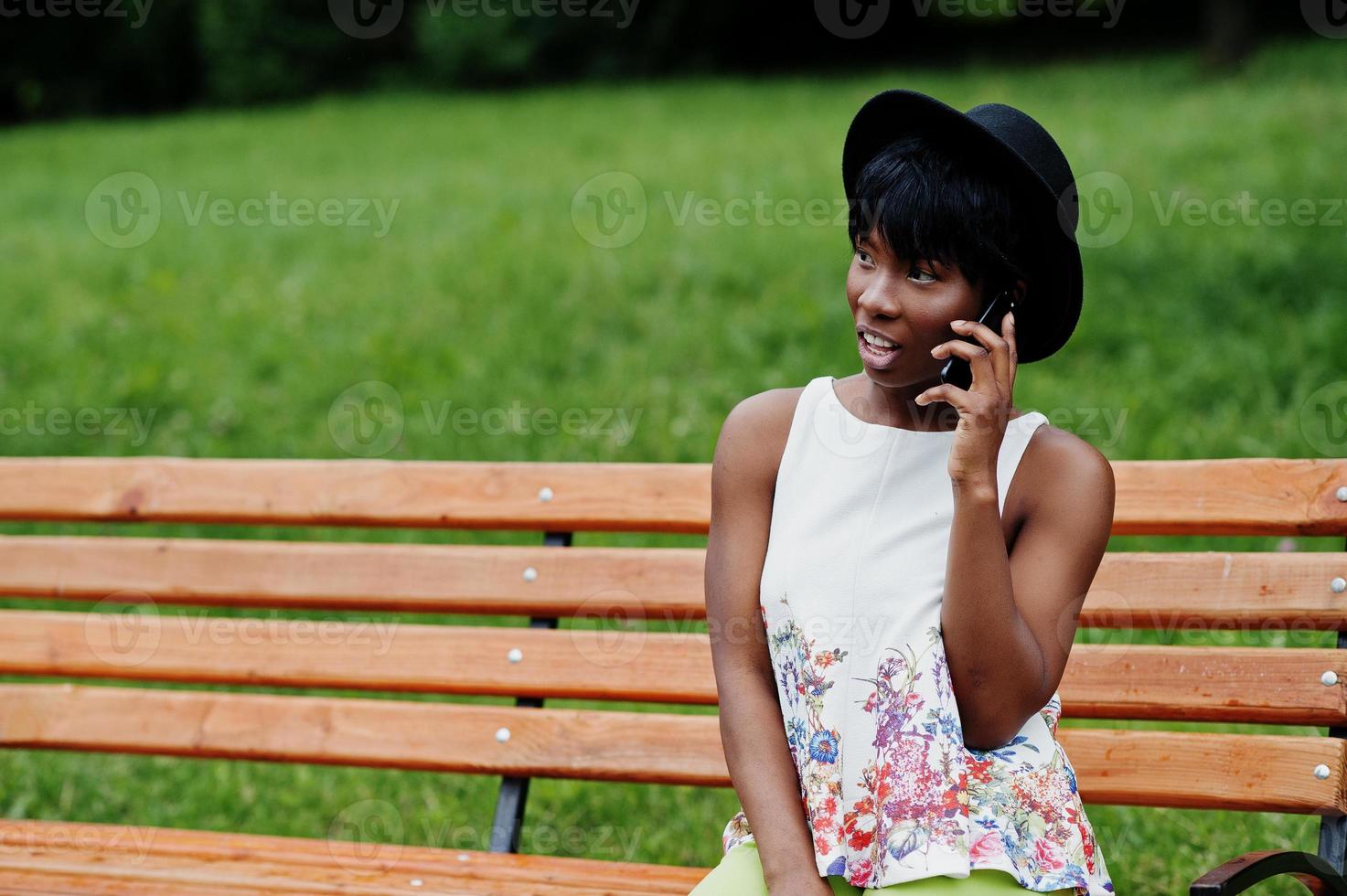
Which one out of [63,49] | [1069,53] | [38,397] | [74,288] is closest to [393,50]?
[63,49]

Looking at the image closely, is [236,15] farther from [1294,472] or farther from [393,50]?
[1294,472]

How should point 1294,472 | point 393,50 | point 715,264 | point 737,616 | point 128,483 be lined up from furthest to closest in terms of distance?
1. point 393,50
2. point 715,264
3. point 128,483
4. point 1294,472
5. point 737,616

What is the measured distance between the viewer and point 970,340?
86.0 inches

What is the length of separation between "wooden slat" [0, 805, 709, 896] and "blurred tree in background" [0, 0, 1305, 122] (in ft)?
47.7

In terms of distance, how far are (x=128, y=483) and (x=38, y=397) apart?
4.11 m

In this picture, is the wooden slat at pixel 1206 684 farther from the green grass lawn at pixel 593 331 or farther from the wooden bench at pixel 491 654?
the green grass lawn at pixel 593 331

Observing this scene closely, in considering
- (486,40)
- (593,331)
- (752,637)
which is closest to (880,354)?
(752,637)

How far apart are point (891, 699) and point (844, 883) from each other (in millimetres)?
312

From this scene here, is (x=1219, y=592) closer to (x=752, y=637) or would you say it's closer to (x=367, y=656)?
(x=752, y=637)

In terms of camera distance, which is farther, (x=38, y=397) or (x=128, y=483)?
(x=38, y=397)

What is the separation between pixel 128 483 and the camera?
3.68 m

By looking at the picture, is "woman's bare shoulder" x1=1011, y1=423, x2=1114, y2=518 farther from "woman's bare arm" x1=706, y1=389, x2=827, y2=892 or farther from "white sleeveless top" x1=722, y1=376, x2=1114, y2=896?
"woman's bare arm" x1=706, y1=389, x2=827, y2=892

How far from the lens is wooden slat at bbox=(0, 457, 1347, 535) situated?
117 inches

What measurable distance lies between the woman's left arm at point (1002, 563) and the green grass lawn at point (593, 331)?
5.45 feet
